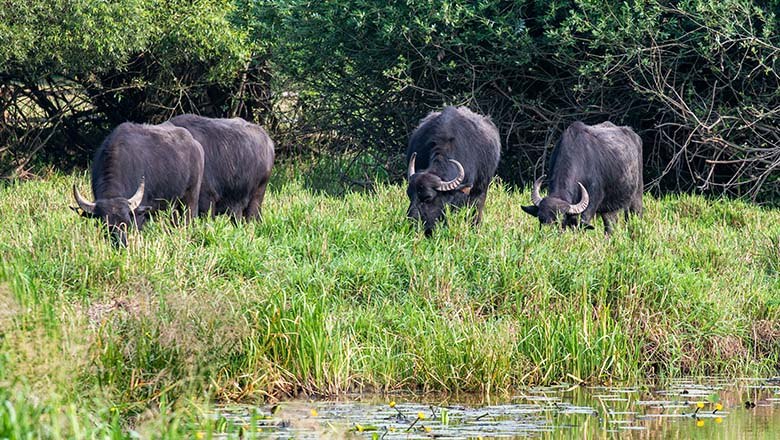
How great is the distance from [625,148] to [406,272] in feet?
16.4

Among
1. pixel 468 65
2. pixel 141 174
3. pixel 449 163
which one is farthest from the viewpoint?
pixel 468 65

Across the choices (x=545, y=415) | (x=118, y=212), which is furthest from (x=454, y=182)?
(x=545, y=415)

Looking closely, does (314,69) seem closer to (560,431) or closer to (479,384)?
(479,384)

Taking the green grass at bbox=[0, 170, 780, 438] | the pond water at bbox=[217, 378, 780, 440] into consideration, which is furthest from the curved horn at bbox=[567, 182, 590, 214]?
the pond water at bbox=[217, 378, 780, 440]

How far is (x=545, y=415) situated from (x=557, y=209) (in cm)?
469

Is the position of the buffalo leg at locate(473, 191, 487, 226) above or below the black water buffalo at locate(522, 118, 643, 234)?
below

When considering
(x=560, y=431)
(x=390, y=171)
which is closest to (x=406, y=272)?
(x=560, y=431)

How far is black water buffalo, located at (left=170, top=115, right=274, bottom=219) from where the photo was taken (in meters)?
12.9

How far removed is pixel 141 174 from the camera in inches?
450

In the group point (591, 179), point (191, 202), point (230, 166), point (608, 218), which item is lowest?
point (608, 218)

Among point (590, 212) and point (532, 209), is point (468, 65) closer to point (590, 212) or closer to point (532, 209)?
point (590, 212)

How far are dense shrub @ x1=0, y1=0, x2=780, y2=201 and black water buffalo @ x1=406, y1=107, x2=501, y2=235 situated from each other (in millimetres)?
2499

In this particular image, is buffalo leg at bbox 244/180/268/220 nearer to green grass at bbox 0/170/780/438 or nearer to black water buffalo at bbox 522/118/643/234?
green grass at bbox 0/170/780/438

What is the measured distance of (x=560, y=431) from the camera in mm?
7094
